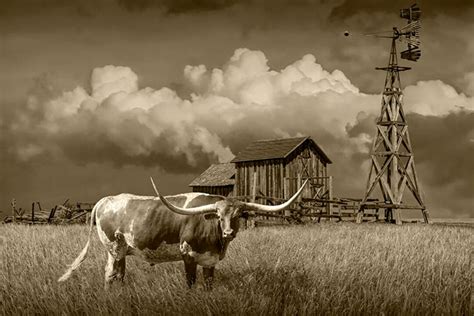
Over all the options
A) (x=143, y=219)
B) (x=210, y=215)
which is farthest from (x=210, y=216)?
(x=143, y=219)

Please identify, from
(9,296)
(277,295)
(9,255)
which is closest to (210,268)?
(277,295)

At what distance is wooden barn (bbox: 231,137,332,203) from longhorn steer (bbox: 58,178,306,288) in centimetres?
2216

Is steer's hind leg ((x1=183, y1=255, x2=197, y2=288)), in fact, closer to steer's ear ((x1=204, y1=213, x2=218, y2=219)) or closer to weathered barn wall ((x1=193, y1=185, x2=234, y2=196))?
steer's ear ((x1=204, y1=213, x2=218, y2=219))

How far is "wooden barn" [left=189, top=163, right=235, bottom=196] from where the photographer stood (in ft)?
114

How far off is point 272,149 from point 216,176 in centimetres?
605

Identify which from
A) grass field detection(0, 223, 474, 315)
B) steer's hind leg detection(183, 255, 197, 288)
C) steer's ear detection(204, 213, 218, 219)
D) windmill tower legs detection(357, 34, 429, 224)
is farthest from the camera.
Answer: windmill tower legs detection(357, 34, 429, 224)

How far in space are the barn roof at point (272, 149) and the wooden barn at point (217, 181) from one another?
2.54m

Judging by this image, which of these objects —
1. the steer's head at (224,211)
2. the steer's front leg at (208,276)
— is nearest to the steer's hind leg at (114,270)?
the steer's front leg at (208,276)

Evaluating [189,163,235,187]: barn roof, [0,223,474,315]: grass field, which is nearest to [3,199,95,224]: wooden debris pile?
[189,163,235,187]: barn roof

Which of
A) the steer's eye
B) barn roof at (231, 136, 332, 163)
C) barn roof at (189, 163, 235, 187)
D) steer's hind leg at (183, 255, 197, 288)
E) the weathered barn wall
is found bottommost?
steer's hind leg at (183, 255, 197, 288)

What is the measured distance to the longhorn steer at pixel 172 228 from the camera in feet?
24.2

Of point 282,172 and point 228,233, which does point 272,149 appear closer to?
point 282,172

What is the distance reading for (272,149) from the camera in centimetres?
3184

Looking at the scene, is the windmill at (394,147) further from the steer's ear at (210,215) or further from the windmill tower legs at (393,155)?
the steer's ear at (210,215)
